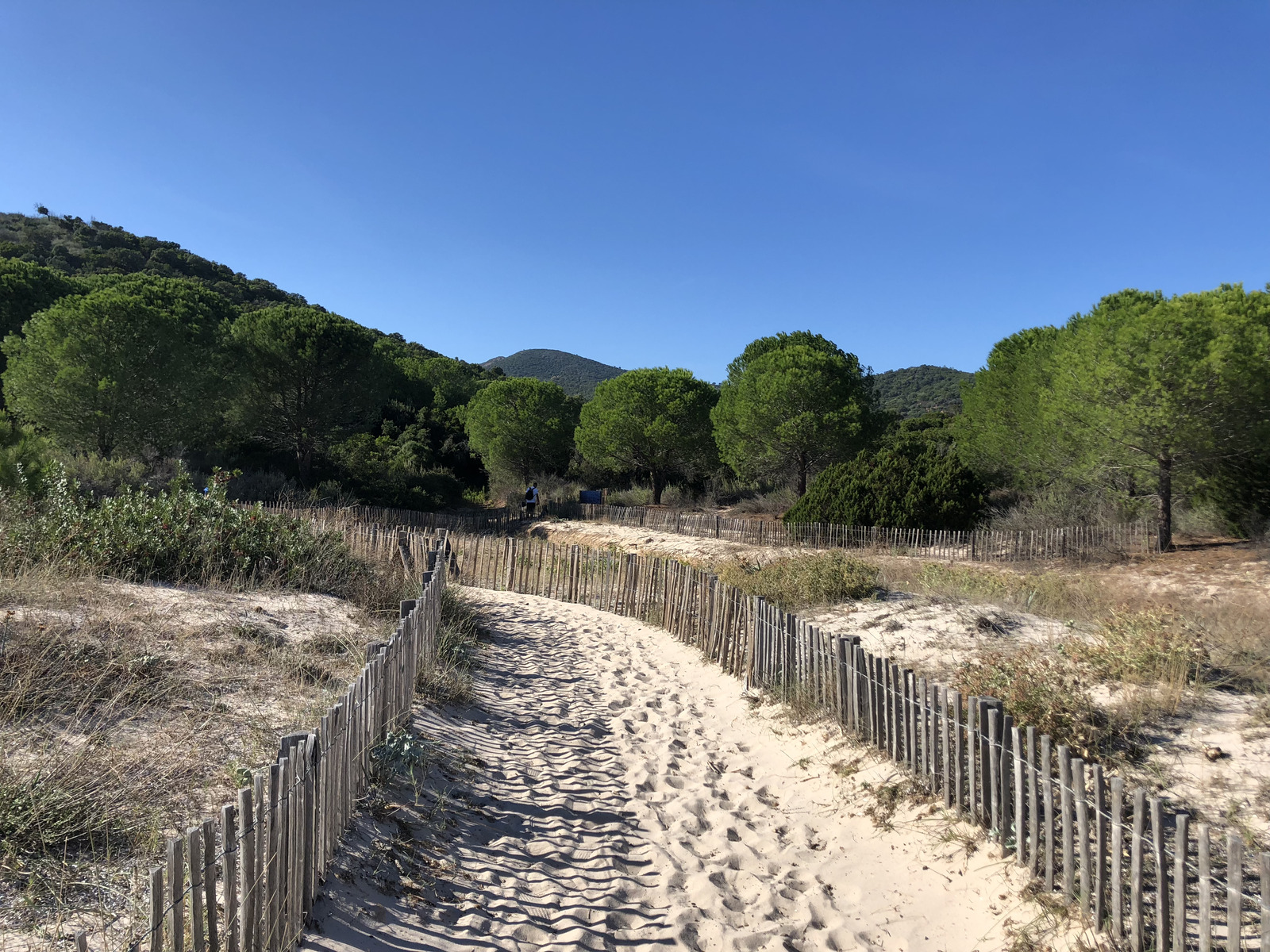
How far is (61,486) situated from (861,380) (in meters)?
26.9

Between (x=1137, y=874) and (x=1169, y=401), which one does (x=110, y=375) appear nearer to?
(x=1137, y=874)

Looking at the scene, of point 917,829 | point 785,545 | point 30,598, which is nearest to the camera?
point 917,829

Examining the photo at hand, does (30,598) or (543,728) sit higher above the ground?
(30,598)

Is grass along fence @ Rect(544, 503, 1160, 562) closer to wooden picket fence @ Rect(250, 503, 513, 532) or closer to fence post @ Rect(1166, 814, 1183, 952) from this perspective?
wooden picket fence @ Rect(250, 503, 513, 532)

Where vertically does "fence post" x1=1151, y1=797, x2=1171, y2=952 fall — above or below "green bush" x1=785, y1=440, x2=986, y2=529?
below

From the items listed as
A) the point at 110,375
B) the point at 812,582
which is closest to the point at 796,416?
the point at 812,582

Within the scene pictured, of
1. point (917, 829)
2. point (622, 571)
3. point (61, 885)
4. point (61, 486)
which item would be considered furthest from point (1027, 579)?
point (61, 486)

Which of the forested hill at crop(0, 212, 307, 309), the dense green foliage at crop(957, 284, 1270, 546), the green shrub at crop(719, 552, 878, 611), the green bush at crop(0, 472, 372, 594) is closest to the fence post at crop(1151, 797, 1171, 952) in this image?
the green shrub at crop(719, 552, 878, 611)

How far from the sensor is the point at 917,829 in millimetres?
4258

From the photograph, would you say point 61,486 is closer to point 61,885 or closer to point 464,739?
point 464,739

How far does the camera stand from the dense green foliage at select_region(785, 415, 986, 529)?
1830cm

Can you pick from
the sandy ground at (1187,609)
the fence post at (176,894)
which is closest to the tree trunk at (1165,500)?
the sandy ground at (1187,609)

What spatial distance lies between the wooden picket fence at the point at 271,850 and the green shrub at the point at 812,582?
5.56 metres

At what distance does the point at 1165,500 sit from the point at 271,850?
1880cm
